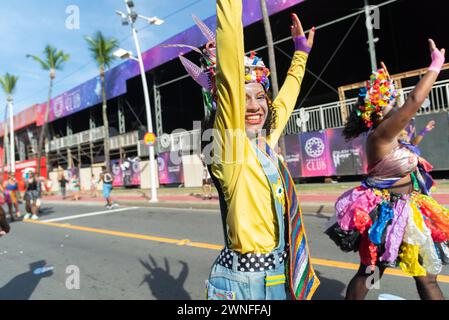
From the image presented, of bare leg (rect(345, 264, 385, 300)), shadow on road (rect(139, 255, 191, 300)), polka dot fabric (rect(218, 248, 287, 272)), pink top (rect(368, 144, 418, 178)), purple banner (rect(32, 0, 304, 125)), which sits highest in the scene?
purple banner (rect(32, 0, 304, 125))

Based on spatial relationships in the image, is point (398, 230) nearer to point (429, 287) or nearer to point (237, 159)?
point (429, 287)

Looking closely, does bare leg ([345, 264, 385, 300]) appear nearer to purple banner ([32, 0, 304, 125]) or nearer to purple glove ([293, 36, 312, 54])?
purple glove ([293, 36, 312, 54])

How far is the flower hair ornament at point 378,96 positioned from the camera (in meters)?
2.51

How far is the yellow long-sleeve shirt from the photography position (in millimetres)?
1212

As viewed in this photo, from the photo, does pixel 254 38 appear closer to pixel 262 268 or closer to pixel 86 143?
pixel 262 268

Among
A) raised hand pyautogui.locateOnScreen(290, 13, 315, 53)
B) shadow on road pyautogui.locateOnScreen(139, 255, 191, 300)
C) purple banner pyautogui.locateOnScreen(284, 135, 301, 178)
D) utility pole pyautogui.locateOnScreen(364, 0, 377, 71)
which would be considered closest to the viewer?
raised hand pyautogui.locateOnScreen(290, 13, 315, 53)

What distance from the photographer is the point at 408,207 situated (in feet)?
7.44

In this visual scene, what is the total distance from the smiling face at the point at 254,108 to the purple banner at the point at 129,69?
967 centimetres

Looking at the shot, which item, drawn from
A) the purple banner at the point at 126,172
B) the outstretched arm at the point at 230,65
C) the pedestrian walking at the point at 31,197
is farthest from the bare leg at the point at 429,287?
the purple banner at the point at 126,172

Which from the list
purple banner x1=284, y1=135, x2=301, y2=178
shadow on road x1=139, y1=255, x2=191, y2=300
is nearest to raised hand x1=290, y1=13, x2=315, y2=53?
shadow on road x1=139, y1=255, x2=191, y2=300

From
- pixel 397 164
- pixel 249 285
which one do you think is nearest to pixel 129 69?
pixel 397 164

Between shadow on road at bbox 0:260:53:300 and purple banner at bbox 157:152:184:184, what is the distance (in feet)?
43.4
